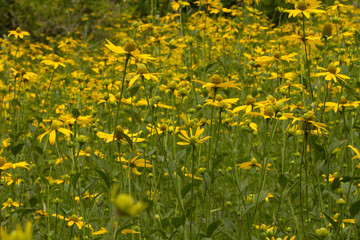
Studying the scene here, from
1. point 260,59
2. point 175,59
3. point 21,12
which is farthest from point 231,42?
point 21,12

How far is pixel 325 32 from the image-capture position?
5.59 ft

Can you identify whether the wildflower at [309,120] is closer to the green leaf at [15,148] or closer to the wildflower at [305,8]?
the wildflower at [305,8]

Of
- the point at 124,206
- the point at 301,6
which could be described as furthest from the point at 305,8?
the point at 124,206

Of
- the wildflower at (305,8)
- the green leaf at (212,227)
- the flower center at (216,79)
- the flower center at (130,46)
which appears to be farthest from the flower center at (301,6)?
the green leaf at (212,227)

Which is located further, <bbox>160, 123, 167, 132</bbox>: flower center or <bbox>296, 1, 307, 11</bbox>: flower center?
<bbox>160, 123, 167, 132</bbox>: flower center

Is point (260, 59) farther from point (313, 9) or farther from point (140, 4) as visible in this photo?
point (140, 4)

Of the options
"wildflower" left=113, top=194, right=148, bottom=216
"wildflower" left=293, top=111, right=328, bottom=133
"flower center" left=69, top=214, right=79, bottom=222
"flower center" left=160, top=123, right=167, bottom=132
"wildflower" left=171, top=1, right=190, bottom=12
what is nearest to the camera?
"wildflower" left=113, top=194, right=148, bottom=216

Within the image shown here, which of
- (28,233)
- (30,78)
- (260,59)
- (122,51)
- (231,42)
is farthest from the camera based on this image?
(231,42)

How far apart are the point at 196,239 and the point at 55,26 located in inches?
335

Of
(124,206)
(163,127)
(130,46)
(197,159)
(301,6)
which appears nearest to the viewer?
(124,206)

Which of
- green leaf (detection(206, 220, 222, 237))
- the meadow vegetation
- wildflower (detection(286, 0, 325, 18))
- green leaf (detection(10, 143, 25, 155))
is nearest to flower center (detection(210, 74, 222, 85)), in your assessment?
the meadow vegetation

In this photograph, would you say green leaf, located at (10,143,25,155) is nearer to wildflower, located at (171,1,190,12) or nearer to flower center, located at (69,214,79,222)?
flower center, located at (69,214,79,222)

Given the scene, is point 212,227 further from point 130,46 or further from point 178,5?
point 178,5

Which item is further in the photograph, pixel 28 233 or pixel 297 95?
pixel 297 95
